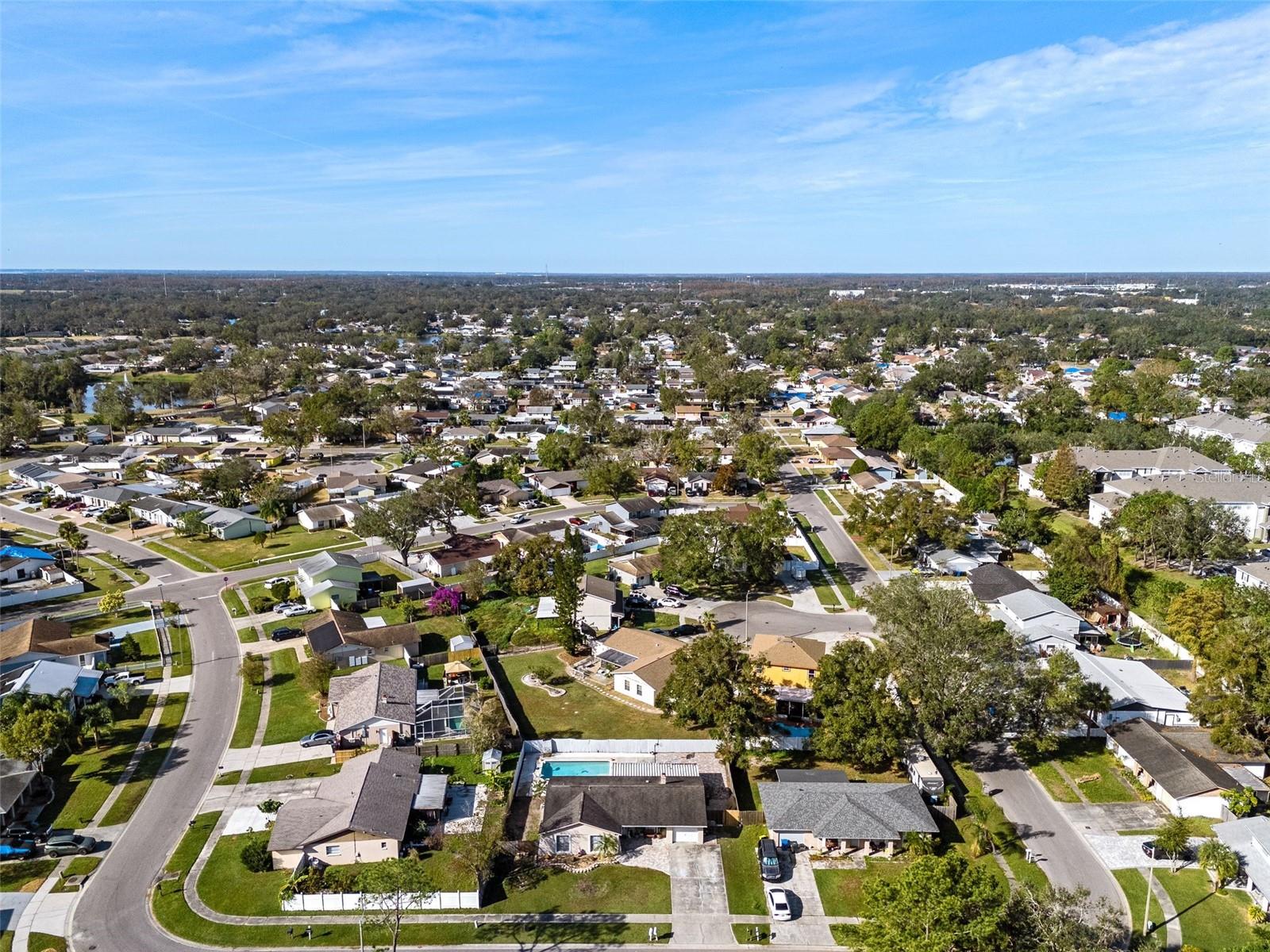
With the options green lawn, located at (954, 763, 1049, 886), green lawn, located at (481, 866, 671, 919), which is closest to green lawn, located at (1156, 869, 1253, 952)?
green lawn, located at (954, 763, 1049, 886)

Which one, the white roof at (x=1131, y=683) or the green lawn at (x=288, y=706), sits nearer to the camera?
the green lawn at (x=288, y=706)

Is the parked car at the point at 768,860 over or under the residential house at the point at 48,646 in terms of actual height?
under

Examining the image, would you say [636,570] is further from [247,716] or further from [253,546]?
[253,546]

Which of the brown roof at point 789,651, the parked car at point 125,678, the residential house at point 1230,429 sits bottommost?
the parked car at point 125,678

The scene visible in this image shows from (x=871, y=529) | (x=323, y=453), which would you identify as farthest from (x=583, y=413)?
(x=871, y=529)

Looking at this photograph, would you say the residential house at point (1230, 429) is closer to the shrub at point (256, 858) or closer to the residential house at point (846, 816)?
the residential house at point (846, 816)

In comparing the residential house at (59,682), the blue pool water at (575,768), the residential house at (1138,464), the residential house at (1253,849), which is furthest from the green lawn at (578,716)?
the residential house at (1138,464)

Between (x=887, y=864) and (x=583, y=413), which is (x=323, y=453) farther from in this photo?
(x=887, y=864)

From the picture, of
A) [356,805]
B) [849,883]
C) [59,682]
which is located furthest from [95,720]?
[849,883]
